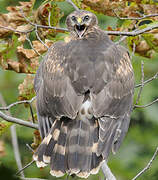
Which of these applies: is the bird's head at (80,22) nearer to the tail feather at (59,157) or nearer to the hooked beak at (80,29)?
the hooked beak at (80,29)

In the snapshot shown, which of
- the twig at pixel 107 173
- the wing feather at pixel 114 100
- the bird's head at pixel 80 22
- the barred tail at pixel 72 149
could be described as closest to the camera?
the twig at pixel 107 173

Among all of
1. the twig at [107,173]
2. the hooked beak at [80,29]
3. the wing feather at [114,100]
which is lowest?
the twig at [107,173]

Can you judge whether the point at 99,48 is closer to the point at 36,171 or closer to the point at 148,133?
the point at 36,171

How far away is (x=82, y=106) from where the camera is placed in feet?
10.2

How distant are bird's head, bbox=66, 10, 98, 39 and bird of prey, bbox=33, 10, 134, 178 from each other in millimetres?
341

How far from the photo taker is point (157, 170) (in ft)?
20.6

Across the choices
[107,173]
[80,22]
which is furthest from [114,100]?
[80,22]

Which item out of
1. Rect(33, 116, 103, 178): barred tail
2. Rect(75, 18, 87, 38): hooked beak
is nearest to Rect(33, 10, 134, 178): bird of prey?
Rect(33, 116, 103, 178): barred tail

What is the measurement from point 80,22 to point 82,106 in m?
1.23

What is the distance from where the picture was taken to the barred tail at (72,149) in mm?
2957

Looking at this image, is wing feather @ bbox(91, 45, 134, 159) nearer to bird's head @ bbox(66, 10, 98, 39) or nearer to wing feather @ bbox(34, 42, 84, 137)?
wing feather @ bbox(34, 42, 84, 137)

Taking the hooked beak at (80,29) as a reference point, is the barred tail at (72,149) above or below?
below

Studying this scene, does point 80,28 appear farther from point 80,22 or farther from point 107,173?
point 107,173

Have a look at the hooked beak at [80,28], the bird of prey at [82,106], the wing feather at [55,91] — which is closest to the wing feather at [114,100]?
the bird of prey at [82,106]
